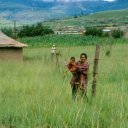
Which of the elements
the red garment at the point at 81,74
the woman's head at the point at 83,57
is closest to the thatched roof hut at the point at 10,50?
the red garment at the point at 81,74

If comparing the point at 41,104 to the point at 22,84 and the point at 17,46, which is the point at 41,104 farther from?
the point at 17,46

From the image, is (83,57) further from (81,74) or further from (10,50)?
(10,50)

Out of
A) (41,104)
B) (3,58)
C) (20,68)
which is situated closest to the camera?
(41,104)

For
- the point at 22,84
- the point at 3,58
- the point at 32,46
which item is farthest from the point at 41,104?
the point at 32,46

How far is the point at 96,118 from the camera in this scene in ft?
25.7

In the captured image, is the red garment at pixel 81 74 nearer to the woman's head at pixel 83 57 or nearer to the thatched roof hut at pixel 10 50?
the woman's head at pixel 83 57

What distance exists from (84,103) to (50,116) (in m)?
1.33

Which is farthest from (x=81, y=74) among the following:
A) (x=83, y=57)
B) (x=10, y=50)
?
(x=10, y=50)

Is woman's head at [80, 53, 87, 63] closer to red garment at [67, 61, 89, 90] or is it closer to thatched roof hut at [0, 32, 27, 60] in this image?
red garment at [67, 61, 89, 90]

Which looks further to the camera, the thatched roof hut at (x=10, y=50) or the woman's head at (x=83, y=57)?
the thatched roof hut at (x=10, y=50)

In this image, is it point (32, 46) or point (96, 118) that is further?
point (32, 46)

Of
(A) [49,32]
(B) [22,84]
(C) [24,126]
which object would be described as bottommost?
(A) [49,32]

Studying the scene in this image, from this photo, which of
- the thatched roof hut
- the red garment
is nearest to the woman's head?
the red garment

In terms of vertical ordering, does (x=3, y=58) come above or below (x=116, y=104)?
below
